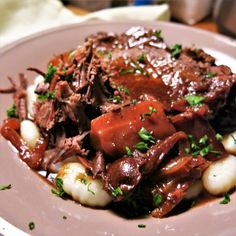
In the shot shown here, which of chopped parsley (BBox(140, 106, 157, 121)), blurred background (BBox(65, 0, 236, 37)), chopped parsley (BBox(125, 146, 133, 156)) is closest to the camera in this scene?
chopped parsley (BBox(125, 146, 133, 156))

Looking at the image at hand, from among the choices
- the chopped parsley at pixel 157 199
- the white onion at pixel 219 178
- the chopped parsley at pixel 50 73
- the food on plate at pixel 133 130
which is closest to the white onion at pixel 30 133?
the food on plate at pixel 133 130

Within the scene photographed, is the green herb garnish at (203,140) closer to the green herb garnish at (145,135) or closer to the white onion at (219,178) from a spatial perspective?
the white onion at (219,178)

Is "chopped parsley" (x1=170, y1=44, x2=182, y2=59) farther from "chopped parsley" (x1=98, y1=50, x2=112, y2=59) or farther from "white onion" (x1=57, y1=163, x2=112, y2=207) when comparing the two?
"white onion" (x1=57, y1=163, x2=112, y2=207)

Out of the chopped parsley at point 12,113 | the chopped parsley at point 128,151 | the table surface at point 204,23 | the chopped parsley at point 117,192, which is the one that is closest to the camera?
the chopped parsley at point 117,192

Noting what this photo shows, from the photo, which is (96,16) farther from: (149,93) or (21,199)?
(21,199)

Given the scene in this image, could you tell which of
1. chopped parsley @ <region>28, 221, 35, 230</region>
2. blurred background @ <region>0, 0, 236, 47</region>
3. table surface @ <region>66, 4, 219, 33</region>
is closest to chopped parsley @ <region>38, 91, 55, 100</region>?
chopped parsley @ <region>28, 221, 35, 230</region>

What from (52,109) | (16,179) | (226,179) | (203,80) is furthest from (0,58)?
(226,179)

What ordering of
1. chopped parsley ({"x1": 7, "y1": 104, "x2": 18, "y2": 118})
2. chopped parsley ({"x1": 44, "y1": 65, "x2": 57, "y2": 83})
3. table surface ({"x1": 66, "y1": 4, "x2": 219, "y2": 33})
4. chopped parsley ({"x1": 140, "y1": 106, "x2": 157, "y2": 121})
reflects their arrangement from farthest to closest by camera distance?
table surface ({"x1": 66, "y1": 4, "x2": 219, "y2": 33})
chopped parsley ({"x1": 7, "y1": 104, "x2": 18, "y2": 118})
chopped parsley ({"x1": 44, "y1": 65, "x2": 57, "y2": 83})
chopped parsley ({"x1": 140, "y1": 106, "x2": 157, "y2": 121})

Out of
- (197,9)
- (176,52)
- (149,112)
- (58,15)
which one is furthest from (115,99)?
(197,9)
